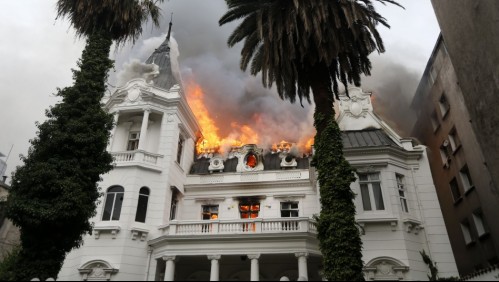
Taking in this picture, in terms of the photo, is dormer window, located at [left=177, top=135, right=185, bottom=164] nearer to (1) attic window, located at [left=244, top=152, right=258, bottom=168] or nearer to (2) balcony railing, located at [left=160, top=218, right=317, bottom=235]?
(1) attic window, located at [left=244, top=152, right=258, bottom=168]

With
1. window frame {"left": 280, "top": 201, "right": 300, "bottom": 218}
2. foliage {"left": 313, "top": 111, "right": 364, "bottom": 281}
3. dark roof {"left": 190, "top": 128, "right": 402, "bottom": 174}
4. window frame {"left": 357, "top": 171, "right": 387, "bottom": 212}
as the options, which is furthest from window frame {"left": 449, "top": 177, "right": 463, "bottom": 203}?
foliage {"left": 313, "top": 111, "right": 364, "bottom": 281}

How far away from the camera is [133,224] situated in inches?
863

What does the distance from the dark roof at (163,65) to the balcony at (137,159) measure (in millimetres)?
6394

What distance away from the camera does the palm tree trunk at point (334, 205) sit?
41.2 ft

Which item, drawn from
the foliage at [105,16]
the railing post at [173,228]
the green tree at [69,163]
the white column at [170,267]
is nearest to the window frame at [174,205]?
the railing post at [173,228]

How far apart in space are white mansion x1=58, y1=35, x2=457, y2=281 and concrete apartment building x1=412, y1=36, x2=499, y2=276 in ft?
13.4

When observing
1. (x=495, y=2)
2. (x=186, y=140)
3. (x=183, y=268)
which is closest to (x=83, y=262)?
(x=183, y=268)

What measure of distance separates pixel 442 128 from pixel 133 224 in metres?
23.6

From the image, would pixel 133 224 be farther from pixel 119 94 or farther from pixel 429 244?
pixel 429 244

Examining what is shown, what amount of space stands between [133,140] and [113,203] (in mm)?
5477

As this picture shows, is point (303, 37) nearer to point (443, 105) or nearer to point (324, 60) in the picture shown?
point (324, 60)

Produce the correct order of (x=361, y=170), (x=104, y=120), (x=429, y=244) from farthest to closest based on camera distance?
1. (x=361, y=170)
2. (x=429, y=244)
3. (x=104, y=120)

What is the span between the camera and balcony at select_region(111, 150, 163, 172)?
77.5 feet

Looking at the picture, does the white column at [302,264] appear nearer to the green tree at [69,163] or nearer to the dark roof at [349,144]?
the dark roof at [349,144]
